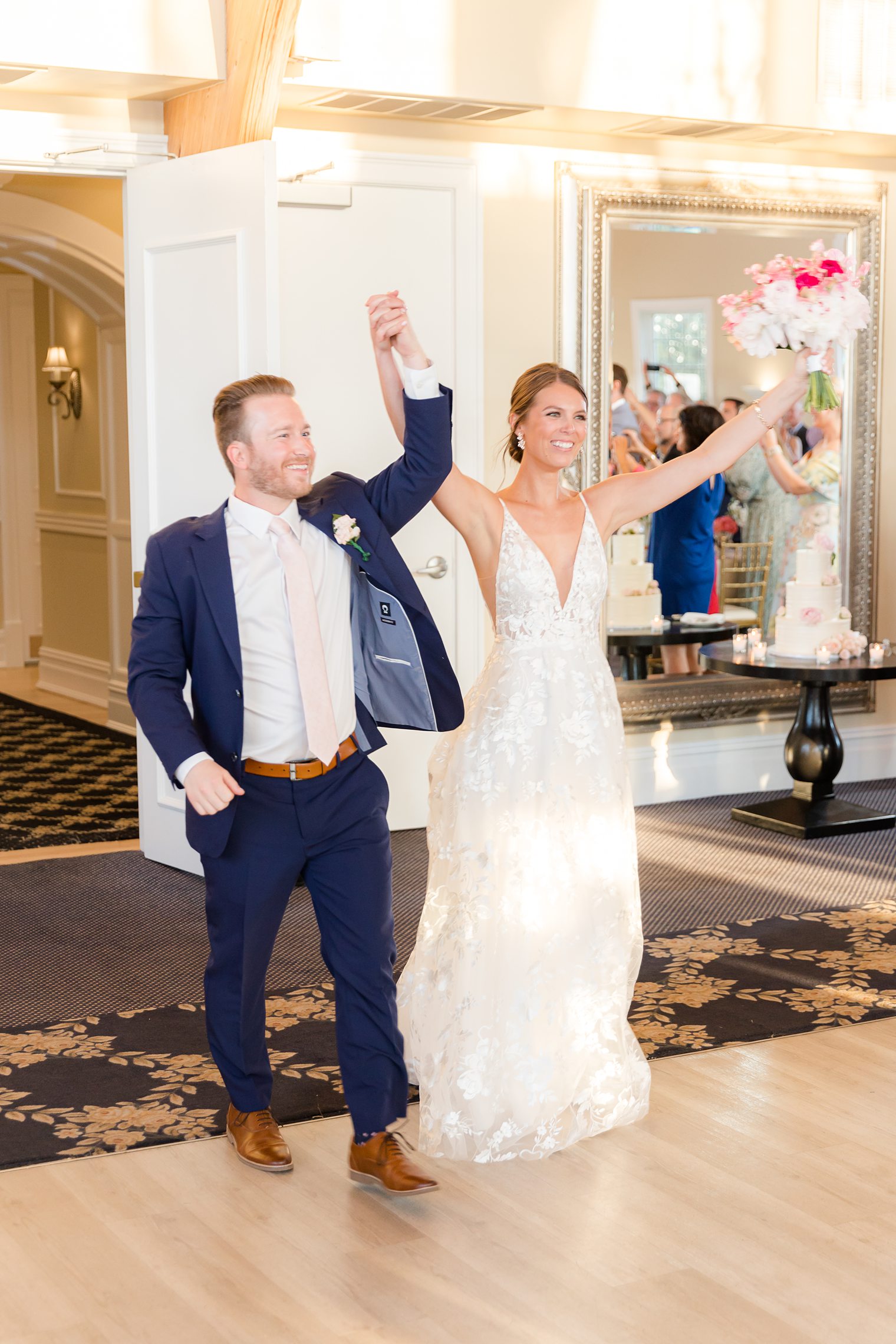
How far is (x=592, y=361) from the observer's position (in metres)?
6.80

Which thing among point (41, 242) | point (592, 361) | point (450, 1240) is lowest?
point (450, 1240)

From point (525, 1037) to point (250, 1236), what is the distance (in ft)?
2.47

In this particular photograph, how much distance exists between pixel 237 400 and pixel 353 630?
540 mm

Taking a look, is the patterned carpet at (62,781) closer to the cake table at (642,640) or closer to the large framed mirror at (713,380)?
the cake table at (642,640)

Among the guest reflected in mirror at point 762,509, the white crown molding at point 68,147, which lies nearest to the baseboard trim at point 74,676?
the guest reflected in mirror at point 762,509

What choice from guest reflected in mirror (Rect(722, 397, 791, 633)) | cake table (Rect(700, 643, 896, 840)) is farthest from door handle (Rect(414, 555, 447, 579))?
guest reflected in mirror (Rect(722, 397, 791, 633))

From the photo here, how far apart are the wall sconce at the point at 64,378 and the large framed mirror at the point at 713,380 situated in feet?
14.0

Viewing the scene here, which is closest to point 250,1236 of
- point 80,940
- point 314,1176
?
point 314,1176

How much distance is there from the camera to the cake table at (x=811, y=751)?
6430 mm

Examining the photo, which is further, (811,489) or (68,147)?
(811,489)

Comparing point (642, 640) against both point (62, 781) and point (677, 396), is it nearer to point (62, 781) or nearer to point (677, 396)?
point (677, 396)

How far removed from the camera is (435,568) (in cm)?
633

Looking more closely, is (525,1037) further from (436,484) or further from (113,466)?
(113,466)

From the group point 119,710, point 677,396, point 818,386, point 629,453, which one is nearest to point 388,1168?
point 818,386
